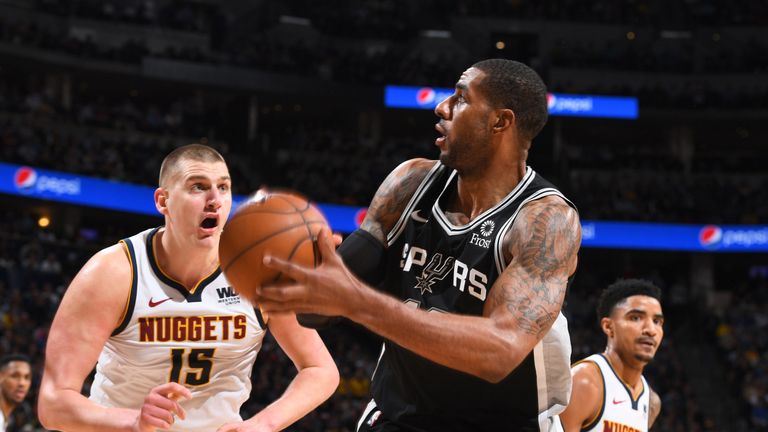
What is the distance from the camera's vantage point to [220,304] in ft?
14.6

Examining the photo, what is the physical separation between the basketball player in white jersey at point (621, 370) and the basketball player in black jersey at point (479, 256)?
262 centimetres

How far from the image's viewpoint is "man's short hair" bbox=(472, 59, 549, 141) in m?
3.48

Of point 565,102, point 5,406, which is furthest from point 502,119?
point 565,102

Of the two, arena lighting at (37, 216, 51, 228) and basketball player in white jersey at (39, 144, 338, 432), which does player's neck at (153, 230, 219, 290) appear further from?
arena lighting at (37, 216, 51, 228)

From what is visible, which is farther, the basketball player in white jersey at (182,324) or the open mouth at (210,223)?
the open mouth at (210,223)

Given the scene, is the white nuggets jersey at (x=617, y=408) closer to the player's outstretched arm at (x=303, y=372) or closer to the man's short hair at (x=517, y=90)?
the player's outstretched arm at (x=303, y=372)

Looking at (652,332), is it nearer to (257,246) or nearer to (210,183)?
(210,183)

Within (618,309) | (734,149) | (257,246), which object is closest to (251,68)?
(734,149)

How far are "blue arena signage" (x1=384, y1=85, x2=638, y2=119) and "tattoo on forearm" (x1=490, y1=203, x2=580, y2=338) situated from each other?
77.2ft

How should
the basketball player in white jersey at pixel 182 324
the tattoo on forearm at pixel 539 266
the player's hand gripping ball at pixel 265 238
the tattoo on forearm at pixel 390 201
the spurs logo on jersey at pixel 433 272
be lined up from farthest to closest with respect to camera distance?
the basketball player in white jersey at pixel 182 324
the tattoo on forearm at pixel 390 201
the spurs logo on jersey at pixel 433 272
the tattoo on forearm at pixel 539 266
the player's hand gripping ball at pixel 265 238

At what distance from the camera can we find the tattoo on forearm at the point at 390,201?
3684 mm

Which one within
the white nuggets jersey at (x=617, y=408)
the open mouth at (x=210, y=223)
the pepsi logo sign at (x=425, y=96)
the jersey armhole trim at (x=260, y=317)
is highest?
the pepsi logo sign at (x=425, y=96)

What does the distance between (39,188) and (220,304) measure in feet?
61.8

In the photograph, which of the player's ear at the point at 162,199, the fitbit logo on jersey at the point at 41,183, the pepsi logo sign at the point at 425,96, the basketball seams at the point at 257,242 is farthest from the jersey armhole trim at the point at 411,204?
the pepsi logo sign at the point at 425,96
